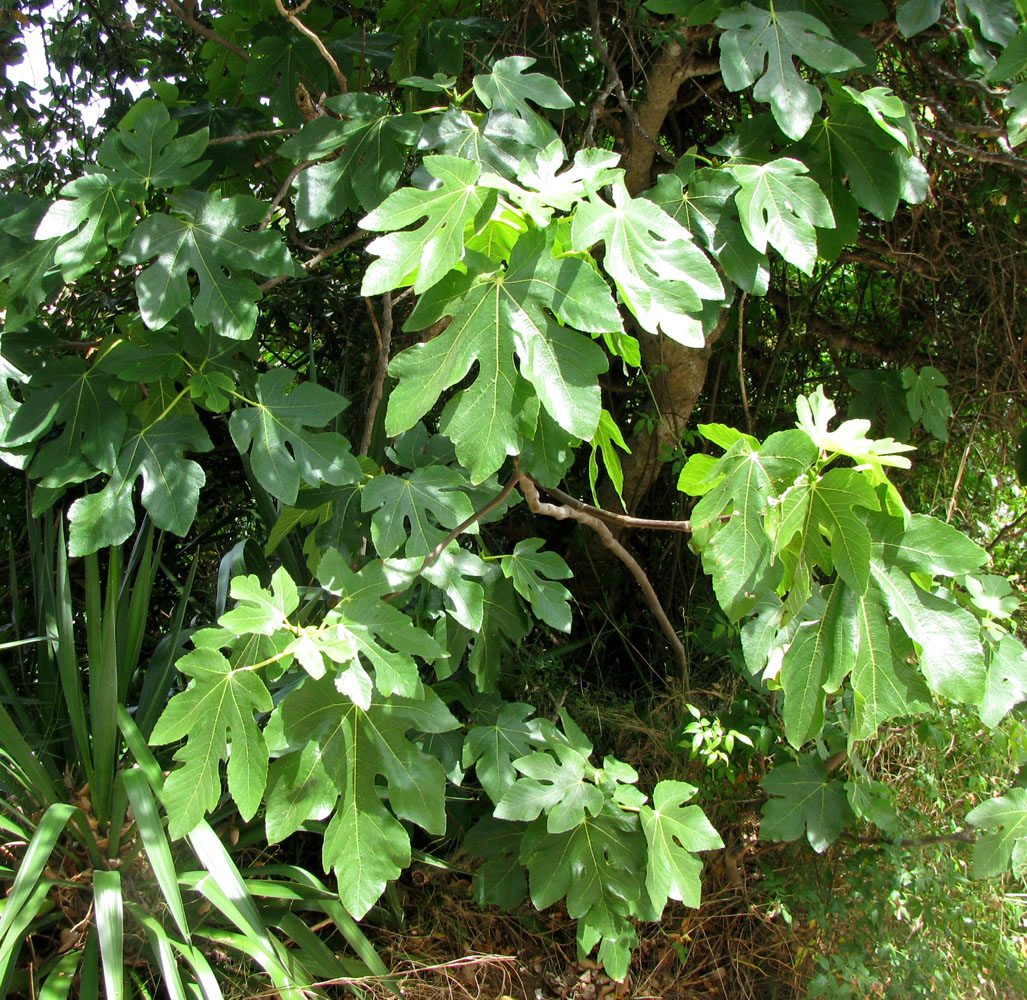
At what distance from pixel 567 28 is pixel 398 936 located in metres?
2.36

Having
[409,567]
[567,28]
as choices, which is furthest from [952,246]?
[409,567]

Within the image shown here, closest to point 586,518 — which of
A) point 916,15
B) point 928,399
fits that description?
point 916,15

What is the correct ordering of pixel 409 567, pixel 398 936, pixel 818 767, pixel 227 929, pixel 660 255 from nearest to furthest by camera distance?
1. pixel 660 255
2. pixel 409 567
3. pixel 227 929
4. pixel 818 767
5. pixel 398 936

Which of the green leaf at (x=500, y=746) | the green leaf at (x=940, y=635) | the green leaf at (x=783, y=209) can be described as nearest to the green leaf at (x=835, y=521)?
the green leaf at (x=940, y=635)

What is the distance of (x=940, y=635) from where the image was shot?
4.18 ft

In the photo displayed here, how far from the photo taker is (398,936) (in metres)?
2.24

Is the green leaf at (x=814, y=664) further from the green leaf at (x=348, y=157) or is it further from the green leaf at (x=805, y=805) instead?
the green leaf at (x=348, y=157)

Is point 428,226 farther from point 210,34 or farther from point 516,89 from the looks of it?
point 210,34

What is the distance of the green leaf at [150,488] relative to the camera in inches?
60.4

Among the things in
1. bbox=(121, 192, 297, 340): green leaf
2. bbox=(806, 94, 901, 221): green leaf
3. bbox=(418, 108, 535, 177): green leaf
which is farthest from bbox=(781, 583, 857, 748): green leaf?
bbox=(121, 192, 297, 340): green leaf

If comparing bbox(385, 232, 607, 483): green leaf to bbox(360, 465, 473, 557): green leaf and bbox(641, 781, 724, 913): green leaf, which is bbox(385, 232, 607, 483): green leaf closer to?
bbox(360, 465, 473, 557): green leaf

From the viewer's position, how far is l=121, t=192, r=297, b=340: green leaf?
150 cm

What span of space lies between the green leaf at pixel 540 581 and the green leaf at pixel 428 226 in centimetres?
87

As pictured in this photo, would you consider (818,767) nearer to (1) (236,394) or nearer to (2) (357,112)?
(1) (236,394)
